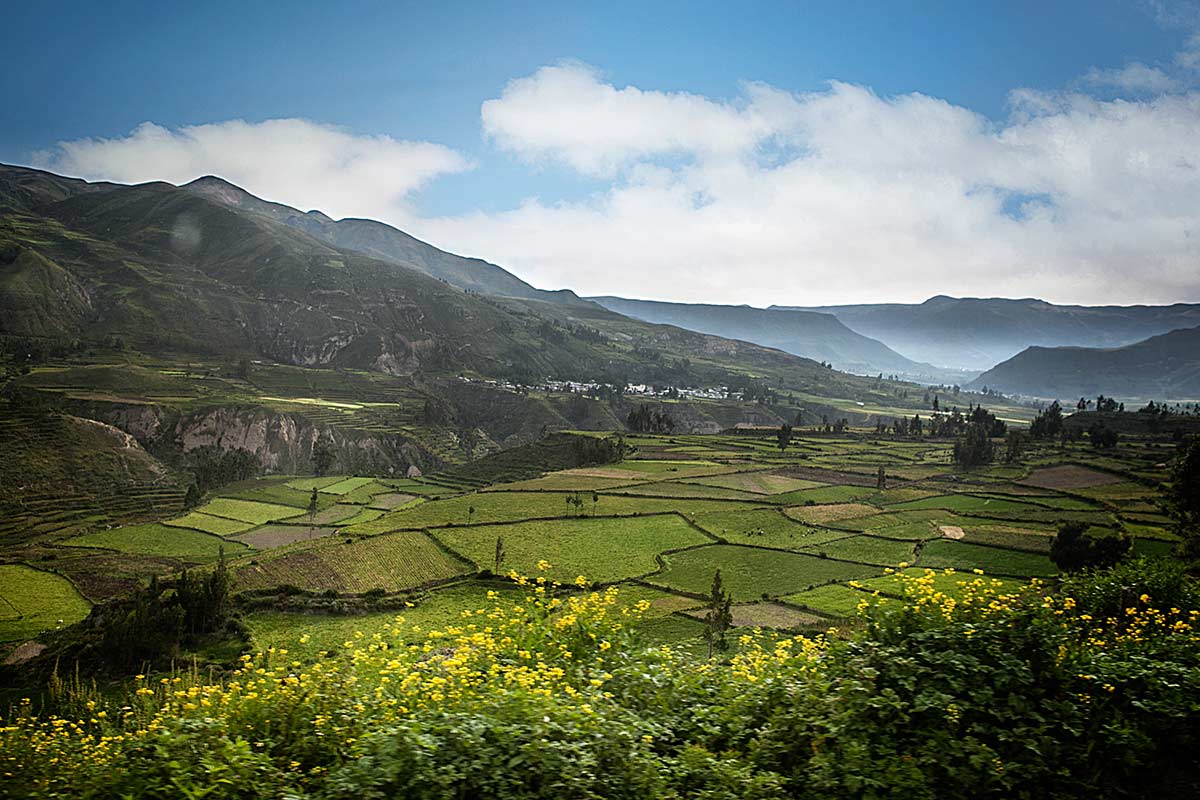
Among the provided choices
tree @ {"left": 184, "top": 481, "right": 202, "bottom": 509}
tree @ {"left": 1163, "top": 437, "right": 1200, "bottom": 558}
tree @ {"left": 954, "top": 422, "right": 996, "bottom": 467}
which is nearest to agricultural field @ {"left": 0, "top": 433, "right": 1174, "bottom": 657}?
tree @ {"left": 184, "top": 481, "right": 202, "bottom": 509}

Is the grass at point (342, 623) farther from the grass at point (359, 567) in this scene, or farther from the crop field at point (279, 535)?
the crop field at point (279, 535)

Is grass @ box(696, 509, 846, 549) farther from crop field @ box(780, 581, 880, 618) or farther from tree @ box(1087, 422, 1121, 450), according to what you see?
tree @ box(1087, 422, 1121, 450)

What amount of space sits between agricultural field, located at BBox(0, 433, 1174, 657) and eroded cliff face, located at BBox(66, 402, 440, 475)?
86.4 ft

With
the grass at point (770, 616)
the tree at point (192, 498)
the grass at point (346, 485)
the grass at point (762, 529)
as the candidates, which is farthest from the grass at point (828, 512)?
the tree at point (192, 498)

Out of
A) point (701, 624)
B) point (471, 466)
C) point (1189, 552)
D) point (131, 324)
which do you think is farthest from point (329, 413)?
point (1189, 552)

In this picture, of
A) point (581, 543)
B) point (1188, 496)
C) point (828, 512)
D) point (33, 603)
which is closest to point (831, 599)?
point (581, 543)

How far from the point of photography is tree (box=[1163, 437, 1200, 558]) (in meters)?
34.8

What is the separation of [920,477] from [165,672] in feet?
248

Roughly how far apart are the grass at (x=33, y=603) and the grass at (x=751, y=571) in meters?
37.5

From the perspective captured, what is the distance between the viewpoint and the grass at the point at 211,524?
62.3m

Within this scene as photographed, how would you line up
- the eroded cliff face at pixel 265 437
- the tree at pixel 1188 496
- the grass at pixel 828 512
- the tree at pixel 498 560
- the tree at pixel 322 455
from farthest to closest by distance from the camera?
the tree at pixel 322 455 → the eroded cliff face at pixel 265 437 → the grass at pixel 828 512 → the tree at pixel 498 560 → the tree at pixel 1188 496

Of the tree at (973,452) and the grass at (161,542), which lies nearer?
the grass at (161,542)

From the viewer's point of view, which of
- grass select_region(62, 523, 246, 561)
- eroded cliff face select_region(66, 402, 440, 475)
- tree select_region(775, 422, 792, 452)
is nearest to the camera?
grass select_region(62, 523, 246, 561)

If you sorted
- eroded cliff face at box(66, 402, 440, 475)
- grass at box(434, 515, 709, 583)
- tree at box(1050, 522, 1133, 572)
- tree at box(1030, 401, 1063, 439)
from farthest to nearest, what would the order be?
1. tree at box(1030, 401, 1063, 439)
2. eroded cliff face at box(66, 402, 440, 475)
3. grass at box(434, 515, 709, 583)
4. tree at box(1050, 522, 1133, 572)
